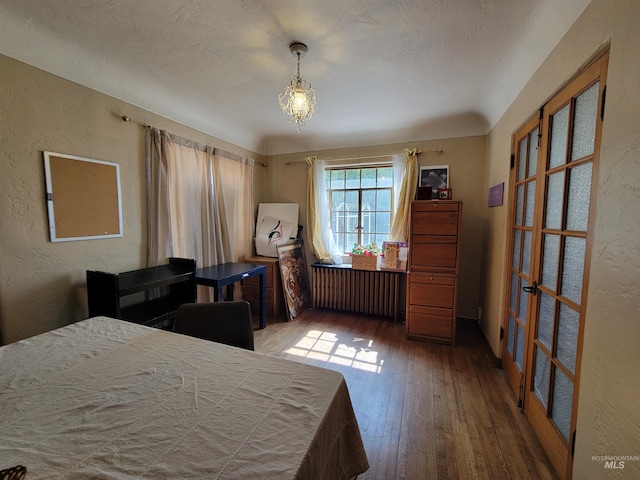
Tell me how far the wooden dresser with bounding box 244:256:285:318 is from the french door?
105 inches

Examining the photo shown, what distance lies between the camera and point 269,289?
3684 mm

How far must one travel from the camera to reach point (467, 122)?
3268mm

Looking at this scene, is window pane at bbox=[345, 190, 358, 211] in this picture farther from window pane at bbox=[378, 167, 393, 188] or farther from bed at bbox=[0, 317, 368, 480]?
bed at bbox=[0, 317, 368, 480]

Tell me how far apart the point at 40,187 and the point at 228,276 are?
1560mm

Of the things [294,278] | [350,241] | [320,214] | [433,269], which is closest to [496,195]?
[433,269]

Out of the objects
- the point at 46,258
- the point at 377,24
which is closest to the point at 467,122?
the point at 377,24

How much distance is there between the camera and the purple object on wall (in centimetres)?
258

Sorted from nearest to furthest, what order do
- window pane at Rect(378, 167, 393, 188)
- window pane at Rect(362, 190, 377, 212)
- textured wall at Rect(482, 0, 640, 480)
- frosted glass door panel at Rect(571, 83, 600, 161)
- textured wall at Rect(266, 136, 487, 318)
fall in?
textured wall at Rect(482, 0, 640, 480), frosted glass door panel at Rect(571, 83, 600, 161), textured wall at Rect(266, 136, 487, 318), window pane at Rect(378, 167, 393, 188), window pane at Rect(362, 190, 377, 212)

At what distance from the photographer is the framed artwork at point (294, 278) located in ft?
11.9

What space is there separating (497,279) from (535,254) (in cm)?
98

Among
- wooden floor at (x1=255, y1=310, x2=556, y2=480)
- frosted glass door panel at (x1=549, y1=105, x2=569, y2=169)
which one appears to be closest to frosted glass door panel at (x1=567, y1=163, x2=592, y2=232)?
frosted glass door panel at (x1=549, y1=105, x2=569, y2=169)

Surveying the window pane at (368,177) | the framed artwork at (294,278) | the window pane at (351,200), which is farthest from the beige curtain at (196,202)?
the window pane at (368,177)

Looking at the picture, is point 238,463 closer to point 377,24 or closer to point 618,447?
point 618,447

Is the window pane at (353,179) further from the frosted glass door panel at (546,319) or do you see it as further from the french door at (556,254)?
the frosted glass door panel at (546,319)
